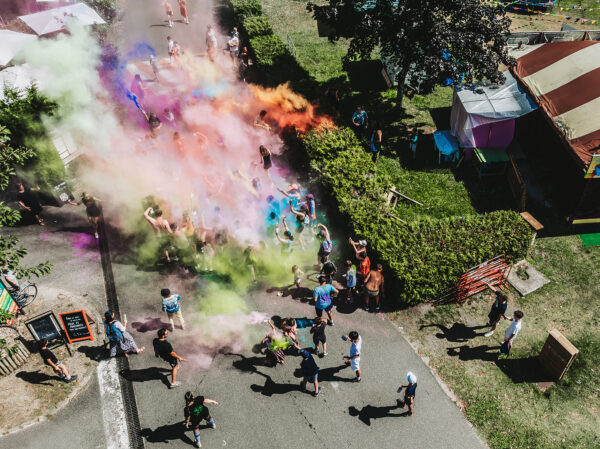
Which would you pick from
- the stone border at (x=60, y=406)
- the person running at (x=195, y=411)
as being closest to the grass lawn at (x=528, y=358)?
the person running at (x=195, y=411)

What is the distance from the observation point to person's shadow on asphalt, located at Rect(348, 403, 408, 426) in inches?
388

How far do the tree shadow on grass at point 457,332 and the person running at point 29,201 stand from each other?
40.9 feet

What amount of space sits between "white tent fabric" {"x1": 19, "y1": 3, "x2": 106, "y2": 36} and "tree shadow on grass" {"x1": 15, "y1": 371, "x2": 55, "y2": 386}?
56.6ft

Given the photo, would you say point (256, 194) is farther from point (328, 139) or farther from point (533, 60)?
point (533, 60)

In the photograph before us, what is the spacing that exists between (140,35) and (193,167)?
512 inches

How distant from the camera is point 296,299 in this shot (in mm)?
12352

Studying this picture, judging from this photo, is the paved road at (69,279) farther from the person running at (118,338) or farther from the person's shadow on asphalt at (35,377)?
the person's shadow on asphalt at (35,377)

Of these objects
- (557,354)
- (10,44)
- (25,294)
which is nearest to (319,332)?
(557,354)

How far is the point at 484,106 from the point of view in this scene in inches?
636

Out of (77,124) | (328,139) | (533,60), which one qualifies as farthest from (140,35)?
(533,60)

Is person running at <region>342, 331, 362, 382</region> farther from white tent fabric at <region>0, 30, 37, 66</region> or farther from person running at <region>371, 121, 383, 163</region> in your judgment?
white tent fabric at <region>0, 30, 37, 66</region>

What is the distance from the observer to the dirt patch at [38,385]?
9.92m

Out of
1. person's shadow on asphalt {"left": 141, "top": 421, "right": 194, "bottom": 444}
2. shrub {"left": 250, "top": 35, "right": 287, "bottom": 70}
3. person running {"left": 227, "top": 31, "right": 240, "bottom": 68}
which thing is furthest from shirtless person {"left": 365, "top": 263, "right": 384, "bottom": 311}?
person running {"left": 227, "top": 31, "right": 240, "bottom": 68}

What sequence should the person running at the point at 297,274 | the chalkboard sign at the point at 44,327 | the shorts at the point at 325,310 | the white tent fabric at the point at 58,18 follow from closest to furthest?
the chalkboard sign at the point at 44,327, the shorts at the point at 325,310, the person running at the point at 297,274, the white tent fabric at the point at 58,18
